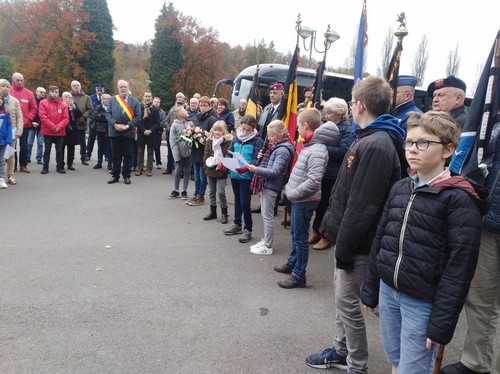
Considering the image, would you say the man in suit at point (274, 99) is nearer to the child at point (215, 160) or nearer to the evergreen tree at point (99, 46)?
the child at point (215, 160)

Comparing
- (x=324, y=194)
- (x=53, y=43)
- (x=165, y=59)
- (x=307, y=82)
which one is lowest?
(x=324, y=194)

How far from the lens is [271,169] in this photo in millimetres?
4824

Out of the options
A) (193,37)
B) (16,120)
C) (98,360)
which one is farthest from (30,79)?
(98,360)

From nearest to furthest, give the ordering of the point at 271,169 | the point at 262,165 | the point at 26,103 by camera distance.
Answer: the point at 271,169, the point at 262,165, the point at 26,103

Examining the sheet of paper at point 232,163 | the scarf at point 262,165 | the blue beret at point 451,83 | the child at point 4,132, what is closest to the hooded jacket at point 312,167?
the scarf at point 262,165

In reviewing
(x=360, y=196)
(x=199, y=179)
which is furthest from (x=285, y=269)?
(x=199, y=179)

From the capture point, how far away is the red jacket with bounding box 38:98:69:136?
9.51 meters

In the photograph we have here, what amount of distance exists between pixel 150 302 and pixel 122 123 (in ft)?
20.7

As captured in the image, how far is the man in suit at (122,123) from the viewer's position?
9.06m

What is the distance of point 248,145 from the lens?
227 inches

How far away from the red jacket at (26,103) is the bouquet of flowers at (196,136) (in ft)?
15.3

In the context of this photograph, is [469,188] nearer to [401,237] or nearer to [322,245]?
[401,237]

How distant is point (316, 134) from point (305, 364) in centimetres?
225

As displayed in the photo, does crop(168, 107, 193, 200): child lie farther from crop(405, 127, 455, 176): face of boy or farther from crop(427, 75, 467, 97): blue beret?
crop(405, 127, 455, 176): face of boy
